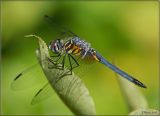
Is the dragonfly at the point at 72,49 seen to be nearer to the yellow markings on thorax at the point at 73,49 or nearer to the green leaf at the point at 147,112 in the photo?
the yellow markings on thorax at the point at 73,49

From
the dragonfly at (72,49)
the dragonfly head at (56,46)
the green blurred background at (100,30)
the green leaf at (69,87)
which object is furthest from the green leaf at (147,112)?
the green blurred background at (100,30)

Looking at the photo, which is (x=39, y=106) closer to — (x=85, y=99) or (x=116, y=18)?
(x=116, y=18)

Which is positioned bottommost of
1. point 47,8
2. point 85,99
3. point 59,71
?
point 85,99

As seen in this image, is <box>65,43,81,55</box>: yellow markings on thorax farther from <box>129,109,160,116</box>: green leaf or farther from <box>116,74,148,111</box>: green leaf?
<box>129,109,160,116</box>: green leaf

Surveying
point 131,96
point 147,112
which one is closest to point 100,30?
point 131,96

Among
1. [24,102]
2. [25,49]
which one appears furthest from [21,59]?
[24,102]
